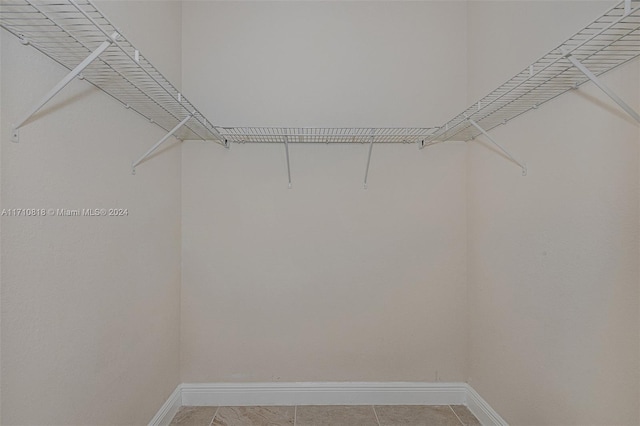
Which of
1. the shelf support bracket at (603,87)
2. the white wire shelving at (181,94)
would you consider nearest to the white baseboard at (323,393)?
the white wire shelving at (181,94)

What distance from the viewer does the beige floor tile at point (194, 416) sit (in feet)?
6.81

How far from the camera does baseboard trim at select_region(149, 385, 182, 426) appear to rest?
6.32 ft

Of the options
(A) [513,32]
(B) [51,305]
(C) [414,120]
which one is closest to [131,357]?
(B) [51,305]

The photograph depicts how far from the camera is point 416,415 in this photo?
217cm

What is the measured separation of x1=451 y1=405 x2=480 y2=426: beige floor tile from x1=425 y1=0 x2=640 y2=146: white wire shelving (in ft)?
5.42

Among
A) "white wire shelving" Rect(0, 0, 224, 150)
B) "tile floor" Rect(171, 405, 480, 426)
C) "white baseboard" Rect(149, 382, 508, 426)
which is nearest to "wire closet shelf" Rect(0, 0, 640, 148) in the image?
"white wire shelving" Rect(0, 0, 224, 150)

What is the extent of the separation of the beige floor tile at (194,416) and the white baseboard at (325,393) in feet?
0.15

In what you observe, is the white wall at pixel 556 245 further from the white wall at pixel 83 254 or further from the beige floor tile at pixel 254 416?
the white wall at pixel 83 254

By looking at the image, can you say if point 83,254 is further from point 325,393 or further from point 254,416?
point 325,393

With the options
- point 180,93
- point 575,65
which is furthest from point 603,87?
point 180,93

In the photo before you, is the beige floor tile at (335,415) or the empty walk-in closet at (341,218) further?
the beige floor tile at (335,415)

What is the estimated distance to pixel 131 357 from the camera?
1.66 meters

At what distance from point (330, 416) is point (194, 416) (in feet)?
2.61

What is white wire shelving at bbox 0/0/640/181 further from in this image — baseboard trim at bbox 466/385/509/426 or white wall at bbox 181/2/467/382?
baseboard trim at bbox 466/385/509/426
